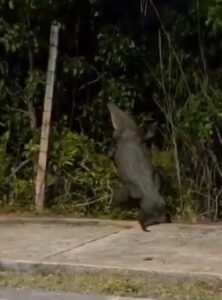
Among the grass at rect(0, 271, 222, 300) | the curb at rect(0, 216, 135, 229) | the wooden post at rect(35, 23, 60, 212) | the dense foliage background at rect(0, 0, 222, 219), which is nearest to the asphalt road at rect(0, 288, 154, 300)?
the grass at rect(0, 271, 222, 300)

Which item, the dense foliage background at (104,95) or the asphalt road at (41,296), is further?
the dense foliage background at (104,95)

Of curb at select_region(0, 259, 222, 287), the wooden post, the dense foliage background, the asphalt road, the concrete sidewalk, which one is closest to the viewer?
the asphalt road

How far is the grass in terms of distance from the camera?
6211 mm

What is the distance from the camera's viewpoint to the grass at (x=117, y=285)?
621cm

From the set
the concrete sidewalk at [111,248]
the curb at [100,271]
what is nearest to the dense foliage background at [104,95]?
the concrete sidewalk at [111,248]

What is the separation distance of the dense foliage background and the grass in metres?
2.72

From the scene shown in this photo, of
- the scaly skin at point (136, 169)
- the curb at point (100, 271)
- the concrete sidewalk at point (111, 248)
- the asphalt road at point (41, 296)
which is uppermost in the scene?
the scaly skin at point (136, 169)

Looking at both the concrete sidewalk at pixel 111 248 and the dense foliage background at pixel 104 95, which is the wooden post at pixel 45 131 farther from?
the concrete sidewalk at pixel 111 248

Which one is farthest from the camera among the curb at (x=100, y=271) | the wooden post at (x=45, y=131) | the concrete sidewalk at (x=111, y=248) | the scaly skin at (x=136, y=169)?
the wooden post at (x=45, y=131)

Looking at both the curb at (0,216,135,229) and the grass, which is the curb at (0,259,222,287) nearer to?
the grass

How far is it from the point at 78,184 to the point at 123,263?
2906mm

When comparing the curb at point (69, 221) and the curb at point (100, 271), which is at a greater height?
the curb at point (69, 221)

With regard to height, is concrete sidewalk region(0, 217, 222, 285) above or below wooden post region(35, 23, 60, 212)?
below

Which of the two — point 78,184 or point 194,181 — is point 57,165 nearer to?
point 78,184
